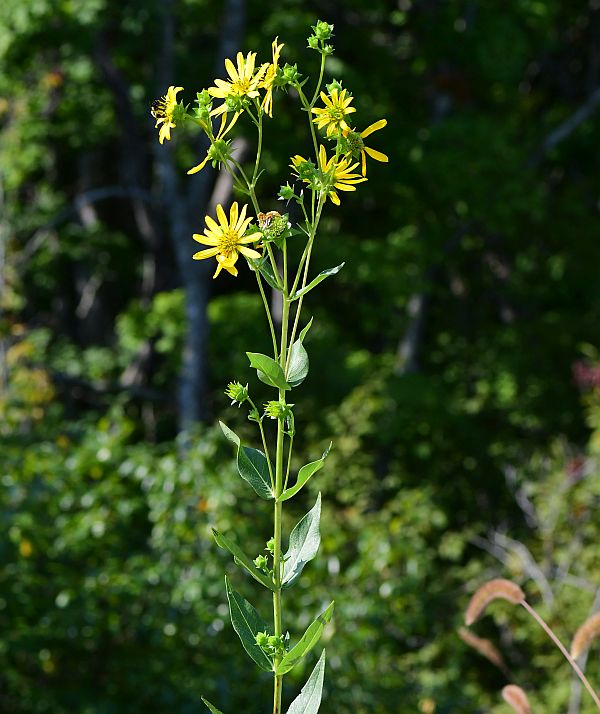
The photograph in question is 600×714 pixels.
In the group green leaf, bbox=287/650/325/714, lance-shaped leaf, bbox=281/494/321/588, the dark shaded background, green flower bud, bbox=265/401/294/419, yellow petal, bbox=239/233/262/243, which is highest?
yellow petal, bbox=239/233/262/243

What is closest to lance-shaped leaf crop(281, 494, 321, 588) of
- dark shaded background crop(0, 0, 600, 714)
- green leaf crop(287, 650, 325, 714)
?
green leaf crop(287, 650, 325, 714)

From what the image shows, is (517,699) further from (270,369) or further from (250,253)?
(250,253)

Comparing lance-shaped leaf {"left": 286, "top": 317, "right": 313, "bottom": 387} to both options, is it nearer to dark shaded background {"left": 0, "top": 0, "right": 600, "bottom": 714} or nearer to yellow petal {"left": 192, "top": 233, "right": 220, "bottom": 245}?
yellow petal {"left": 192, "top": 233, "right": 220, "bottom": 245}

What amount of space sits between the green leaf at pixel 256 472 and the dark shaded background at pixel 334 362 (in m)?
2.43

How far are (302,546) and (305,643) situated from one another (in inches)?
4.8

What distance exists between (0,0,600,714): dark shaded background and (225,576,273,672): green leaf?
7.78 ft

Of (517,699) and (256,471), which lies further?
(517,699)

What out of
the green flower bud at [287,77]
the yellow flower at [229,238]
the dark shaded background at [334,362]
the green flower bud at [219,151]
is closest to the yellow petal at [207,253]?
the yellow flower at [229,238]

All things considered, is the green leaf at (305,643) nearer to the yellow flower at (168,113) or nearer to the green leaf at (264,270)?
the green leaf at (264,270)

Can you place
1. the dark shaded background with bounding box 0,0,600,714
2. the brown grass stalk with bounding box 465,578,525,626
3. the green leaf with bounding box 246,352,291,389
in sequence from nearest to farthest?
the green leaf with bounding box 246,352,291,389
the brown grass stalk with bounding box 465,578,525,626
the dark shaded background with bounding box 0,0,600,714

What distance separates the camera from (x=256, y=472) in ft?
4.78

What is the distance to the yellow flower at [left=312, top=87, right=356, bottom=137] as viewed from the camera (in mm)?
1389

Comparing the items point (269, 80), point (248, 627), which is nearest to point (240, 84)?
point (269, 80)

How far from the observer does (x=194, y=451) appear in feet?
15.1
